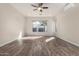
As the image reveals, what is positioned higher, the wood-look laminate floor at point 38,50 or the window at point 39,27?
the window at point 39,27

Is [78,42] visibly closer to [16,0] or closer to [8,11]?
[16,0]

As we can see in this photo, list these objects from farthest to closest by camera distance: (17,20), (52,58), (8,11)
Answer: (17,20) < (8,11) < (52,58)

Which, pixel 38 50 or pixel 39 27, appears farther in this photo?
pixel 39 27

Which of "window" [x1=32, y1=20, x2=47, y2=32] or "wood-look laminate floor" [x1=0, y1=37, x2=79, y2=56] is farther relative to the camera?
"window" [x1=32, y1=20, x2=47, y2=32]

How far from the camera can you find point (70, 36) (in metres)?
3.77

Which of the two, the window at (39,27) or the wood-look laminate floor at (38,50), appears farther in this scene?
the window at (39,27)

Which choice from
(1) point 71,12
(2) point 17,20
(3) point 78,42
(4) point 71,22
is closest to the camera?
(3) point 78,42

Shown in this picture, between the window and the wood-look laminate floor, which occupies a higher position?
the window

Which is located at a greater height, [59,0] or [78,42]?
[59,0]

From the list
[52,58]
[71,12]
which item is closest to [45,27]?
[71,12]

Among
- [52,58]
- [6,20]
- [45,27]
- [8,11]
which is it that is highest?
[8,11]

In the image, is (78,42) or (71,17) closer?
(78,42)

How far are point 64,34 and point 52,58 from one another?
7.48ft

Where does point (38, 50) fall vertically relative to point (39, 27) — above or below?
below
